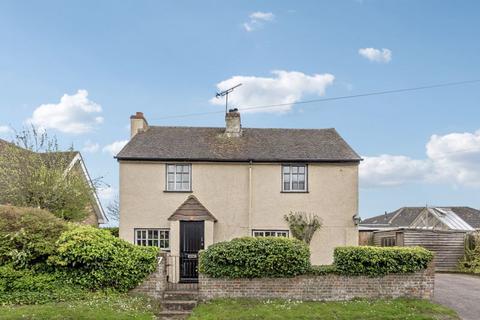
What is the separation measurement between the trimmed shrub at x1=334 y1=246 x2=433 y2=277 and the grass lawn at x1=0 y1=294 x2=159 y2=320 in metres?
6.10

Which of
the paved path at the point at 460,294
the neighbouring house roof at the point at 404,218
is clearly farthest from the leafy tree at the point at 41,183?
the neighbouring house roof at the point at 404,218

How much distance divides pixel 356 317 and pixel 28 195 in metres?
14.2

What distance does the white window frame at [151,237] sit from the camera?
1942 cm

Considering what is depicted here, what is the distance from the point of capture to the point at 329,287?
1478 centimetres

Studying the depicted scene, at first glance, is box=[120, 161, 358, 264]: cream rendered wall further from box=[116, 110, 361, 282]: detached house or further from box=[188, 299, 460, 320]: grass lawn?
box=[188, 299, 460, 320]: grass lawn

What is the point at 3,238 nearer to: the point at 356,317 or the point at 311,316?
the point at 311,316

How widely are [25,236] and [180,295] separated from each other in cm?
516

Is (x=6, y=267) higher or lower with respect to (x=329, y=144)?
lower

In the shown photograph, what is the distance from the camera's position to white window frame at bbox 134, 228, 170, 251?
1942cm

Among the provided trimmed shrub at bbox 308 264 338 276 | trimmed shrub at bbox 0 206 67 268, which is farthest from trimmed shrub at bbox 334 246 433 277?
trimmed shrub at bbox 0 206 67 268

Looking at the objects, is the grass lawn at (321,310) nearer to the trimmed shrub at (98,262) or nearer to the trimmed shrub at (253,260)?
the trimmed shrub at (253,260)

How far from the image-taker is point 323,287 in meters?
14.8

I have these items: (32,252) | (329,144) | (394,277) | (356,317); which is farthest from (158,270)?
(329,144)

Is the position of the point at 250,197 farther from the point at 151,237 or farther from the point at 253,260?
the point at 253,260
